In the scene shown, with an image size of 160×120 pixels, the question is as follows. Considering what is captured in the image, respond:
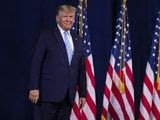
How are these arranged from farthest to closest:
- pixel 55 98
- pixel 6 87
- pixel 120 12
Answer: pixel 120 12 < pixel 6 87 < pixel 55 98

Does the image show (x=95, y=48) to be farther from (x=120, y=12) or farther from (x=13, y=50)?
(x=13, y=50)

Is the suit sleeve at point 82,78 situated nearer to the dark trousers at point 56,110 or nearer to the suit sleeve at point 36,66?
the dark trousers at point 56,110

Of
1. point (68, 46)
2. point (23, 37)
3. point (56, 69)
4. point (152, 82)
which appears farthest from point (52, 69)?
point (152, 82)

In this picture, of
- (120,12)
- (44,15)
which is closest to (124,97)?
(120,12)

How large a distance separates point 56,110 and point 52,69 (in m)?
0.30

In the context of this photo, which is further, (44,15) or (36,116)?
(44,15)

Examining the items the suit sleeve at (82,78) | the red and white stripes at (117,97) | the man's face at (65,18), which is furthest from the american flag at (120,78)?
the man's face at (65,18)

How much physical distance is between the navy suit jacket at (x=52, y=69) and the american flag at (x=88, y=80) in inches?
35.0

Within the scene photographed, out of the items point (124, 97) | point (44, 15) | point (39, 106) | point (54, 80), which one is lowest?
point (124, 97)

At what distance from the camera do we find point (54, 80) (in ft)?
9.61

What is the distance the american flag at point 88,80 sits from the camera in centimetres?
386

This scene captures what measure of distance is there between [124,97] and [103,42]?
56 centimetres

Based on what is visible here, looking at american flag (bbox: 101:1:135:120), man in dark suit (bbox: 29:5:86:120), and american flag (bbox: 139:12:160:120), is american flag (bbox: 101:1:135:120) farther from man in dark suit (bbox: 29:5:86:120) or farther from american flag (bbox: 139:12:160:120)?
man in dark suit (bbox: 29:5:86:120)

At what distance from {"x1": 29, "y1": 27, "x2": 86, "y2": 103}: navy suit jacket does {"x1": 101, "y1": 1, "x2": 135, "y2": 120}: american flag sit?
106cm
